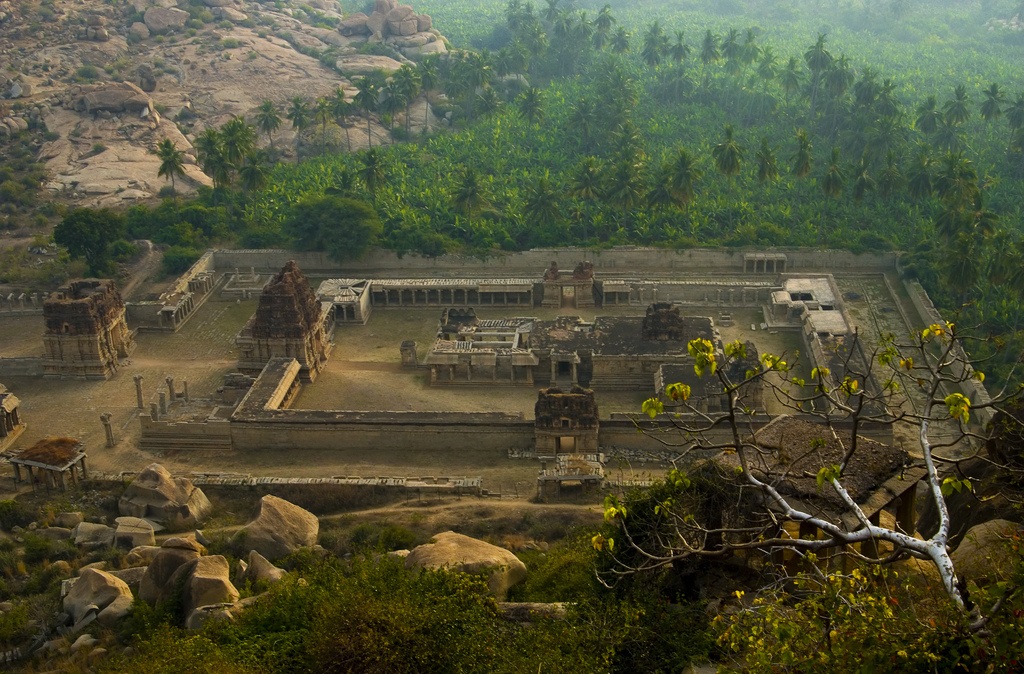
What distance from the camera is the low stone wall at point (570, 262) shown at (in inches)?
3029

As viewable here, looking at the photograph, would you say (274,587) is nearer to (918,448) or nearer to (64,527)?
(64,527)

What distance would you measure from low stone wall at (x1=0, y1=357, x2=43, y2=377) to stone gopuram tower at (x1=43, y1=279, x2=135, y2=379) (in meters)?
0.53

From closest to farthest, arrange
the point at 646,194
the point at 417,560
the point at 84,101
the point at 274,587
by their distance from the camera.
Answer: the point at 274,587, the point at 417,560, the point at 646,194, the point at 84,101

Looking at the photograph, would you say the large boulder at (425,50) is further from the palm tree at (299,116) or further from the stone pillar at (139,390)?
the stone pillar at (139,390)

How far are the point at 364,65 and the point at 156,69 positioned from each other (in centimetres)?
2216

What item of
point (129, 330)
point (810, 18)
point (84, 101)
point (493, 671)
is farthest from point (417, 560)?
point (810, 18)

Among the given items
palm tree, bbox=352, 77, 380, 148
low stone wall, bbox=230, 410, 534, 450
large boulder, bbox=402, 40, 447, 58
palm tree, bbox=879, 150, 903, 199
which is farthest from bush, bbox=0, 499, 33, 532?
large boulder, bbox=402, 40, 447, 58

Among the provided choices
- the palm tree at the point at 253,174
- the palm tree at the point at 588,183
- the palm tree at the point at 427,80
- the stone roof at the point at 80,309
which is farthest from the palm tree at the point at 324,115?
the stone roof at the point at 80,309

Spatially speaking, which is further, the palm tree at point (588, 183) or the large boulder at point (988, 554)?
the palm tree at point (588, 183)

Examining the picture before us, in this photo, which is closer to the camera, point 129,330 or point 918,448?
point 918,448

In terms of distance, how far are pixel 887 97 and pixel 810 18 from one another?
261ft

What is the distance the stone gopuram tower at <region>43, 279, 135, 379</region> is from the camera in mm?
60906

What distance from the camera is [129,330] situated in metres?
67.2

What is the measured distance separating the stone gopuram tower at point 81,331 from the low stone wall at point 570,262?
17611 millimetres
